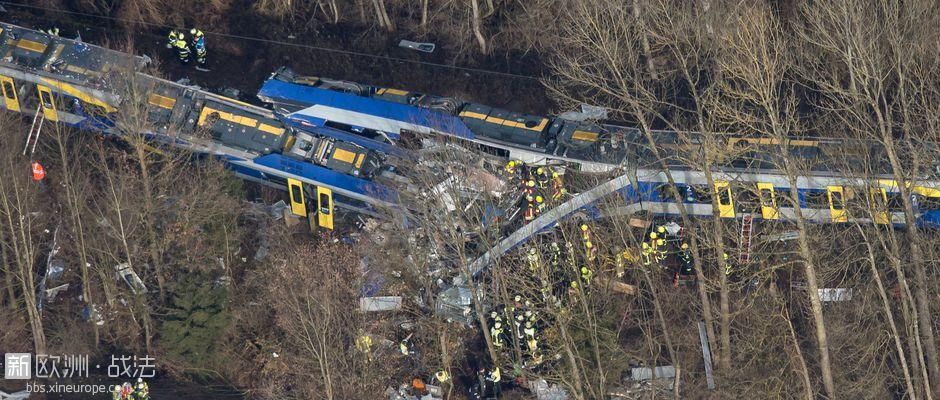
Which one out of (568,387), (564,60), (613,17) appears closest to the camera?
(568,387)

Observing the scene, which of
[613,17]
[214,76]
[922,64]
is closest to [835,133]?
[922,64]

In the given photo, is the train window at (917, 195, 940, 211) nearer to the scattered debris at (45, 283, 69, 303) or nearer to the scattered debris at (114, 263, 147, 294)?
the scattered debris at (114, 263, 147, 294)

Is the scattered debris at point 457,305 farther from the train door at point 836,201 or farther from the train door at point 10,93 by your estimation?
the train door at point 10,93

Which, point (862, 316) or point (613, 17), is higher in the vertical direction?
point (613, 17)

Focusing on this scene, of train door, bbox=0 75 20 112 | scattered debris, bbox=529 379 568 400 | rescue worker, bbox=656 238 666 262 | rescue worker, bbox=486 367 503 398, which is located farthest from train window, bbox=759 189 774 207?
train door, bbox=0 75 20 112

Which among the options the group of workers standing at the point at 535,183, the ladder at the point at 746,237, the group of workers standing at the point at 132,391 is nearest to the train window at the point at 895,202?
the ladder at the point at 746,237

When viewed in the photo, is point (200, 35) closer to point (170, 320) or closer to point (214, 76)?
point (214, 76)
